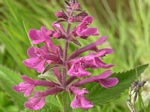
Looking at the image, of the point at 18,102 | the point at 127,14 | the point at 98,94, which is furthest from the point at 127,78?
the point at 127,14

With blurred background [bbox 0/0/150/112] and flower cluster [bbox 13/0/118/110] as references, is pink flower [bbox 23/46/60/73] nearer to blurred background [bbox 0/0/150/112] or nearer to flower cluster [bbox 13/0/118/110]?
flower cluster [bbox 13/0/118/110]

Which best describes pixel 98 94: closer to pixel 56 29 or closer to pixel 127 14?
pixel 56 29

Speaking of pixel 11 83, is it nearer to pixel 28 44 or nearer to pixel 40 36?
pixel 40 36

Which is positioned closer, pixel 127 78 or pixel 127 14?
pixel 127 78

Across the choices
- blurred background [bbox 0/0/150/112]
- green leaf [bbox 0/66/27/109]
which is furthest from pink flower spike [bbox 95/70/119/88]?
blurred background [bbox 0/0/150/112]

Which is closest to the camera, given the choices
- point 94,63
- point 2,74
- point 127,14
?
point 94,63

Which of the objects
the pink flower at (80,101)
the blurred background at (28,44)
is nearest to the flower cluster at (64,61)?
the pink flower at (80,101)
